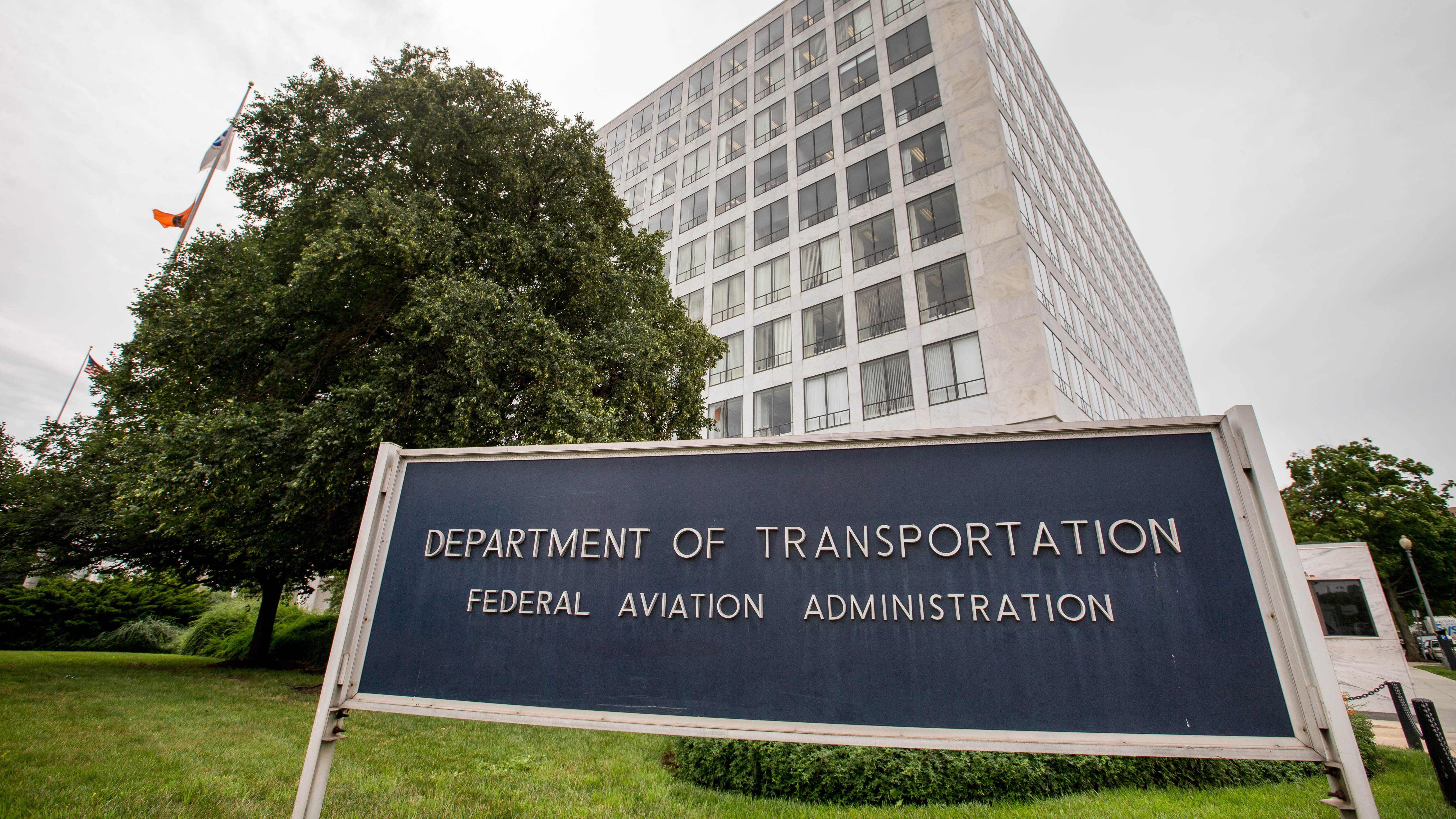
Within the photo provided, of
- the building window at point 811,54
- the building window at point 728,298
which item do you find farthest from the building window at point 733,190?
the building window at point 811,54

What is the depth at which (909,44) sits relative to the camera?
2617cm

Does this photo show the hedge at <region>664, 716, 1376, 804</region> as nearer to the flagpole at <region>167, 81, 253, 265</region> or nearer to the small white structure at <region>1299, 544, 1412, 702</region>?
the small white structure at <region>1299, 544, 1412, 702</region>

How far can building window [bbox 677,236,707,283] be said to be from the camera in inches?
1251

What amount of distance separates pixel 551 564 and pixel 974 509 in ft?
7.30

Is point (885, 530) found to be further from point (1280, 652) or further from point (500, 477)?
point (500, 477)

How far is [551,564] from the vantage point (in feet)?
10.7

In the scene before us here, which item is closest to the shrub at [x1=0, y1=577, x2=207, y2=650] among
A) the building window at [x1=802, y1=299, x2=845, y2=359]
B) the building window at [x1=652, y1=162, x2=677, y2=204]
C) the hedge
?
the hedge

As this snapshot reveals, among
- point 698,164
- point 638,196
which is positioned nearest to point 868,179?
point 698,164

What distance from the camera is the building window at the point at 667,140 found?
122 ft

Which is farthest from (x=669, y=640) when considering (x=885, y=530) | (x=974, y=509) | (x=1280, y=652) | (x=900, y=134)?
(x=900, y=134)

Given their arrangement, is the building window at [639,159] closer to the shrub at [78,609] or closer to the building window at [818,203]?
the building window at [818,203]

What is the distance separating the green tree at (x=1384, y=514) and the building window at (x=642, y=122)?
45.4m

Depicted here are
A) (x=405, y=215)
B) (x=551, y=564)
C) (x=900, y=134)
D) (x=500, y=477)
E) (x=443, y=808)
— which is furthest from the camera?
(x=900, y=134)

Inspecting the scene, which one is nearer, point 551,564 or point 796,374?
point 551,564
